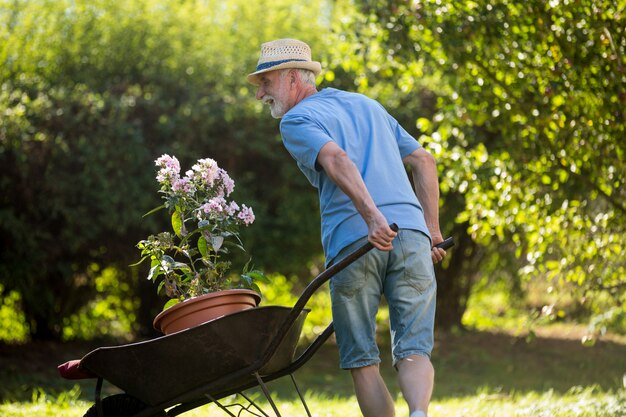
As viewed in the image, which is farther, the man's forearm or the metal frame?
the man's forearm

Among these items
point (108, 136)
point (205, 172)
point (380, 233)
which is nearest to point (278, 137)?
point (108, 136)

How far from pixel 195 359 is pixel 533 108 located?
358cm

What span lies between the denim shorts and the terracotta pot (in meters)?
0.40

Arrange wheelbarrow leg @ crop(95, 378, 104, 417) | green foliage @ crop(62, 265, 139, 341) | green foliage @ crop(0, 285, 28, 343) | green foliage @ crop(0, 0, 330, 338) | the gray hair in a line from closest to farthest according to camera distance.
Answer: wheelbarrow leg @ crop(95, 378, 104, 417)
the gray hair
green foliage @ crop(0, 0, 330, 338)
green foliage @ crop(0, 285, 28, 343)
green foliage @ crop(62, 265, 139, 341)

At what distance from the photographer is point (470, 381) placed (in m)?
8.31

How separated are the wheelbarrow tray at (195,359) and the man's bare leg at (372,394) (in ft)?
1.04

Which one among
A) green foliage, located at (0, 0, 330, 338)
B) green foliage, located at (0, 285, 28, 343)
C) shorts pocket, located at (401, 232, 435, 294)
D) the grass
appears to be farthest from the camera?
green foliage, located at (0, 285, 28, 343)

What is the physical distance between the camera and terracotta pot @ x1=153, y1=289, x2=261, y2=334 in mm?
3406

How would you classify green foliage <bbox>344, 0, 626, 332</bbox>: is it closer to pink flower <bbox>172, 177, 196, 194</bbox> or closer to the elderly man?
the elderly man

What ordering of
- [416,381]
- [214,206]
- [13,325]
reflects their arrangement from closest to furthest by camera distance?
[416,381] < [214,206] < [13,325]

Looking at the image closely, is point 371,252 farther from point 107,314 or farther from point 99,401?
point 107,314

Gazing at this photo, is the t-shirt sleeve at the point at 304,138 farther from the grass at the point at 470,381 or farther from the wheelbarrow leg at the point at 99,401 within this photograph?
the grass at the point at 470,381

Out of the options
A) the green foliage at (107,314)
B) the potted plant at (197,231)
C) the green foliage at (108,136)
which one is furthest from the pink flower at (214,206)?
the green foliage at (107,314)

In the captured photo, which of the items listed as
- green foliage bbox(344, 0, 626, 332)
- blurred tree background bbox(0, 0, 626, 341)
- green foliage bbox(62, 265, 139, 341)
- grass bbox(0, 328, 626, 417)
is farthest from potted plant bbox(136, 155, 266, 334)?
green foliage bbox(62, 265, 139, 341)
